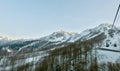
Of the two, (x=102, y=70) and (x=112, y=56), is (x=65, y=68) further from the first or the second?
(x=112, y=56)

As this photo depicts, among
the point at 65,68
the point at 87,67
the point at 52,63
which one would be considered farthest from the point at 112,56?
the point at 52,63

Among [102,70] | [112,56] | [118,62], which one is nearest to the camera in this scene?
[102,70]

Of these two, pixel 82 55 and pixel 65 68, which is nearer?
pixel 65 68

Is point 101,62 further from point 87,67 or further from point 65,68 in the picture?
point 65,68

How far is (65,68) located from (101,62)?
63.5 feet

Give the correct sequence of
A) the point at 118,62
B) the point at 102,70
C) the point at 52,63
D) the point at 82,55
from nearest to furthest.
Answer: the point at 102,70 < the point at 118,62 < the point at 52,63 < the point at 82,55

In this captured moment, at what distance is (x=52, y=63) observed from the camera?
117 meters

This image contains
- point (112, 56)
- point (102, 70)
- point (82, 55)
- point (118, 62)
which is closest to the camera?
point (102, 70)

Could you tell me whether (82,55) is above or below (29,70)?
above

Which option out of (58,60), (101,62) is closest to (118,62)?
(101,62)

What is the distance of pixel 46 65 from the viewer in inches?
4483

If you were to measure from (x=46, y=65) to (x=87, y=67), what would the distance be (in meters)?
26.3

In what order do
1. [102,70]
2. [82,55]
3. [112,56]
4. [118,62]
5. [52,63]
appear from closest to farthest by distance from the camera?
1. [102,70]
2. [118,62]
3. [112,56]
4. [52,63]
5. [82,55]

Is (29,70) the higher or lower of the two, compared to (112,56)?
lower
